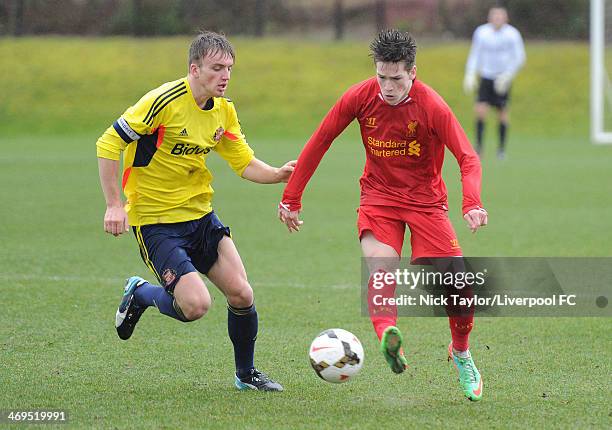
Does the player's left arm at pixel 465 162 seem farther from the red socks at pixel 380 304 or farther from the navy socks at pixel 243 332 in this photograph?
the navy socks at pixel 243 332

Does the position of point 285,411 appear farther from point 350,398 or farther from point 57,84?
point 57,84

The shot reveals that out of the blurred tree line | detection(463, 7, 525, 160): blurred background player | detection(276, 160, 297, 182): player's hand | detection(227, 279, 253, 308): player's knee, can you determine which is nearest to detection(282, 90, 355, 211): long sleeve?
detection(276, 160, 297, 182): player's hand

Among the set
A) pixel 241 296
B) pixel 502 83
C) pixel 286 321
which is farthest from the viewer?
pixel 502 83

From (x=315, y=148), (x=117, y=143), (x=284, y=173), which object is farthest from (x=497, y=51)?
(x=117, y=143)

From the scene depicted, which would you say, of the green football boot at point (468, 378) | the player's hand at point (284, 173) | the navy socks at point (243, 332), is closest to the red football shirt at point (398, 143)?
the player's hand at point (284, 173)

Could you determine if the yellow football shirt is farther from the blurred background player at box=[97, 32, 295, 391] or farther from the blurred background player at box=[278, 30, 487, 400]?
the blurred background player at box=[278, 30, 487, 400]

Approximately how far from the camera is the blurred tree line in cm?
2973

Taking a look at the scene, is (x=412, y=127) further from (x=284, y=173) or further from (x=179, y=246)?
(x=179, y=246)

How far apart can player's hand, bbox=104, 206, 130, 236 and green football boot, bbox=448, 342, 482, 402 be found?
1858mm

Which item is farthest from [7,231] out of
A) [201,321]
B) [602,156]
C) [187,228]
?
[602,156]

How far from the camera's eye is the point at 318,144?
18.1 ft

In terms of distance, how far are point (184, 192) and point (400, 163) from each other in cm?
119

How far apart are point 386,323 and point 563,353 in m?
1.50

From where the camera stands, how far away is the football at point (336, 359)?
16.2 feet
